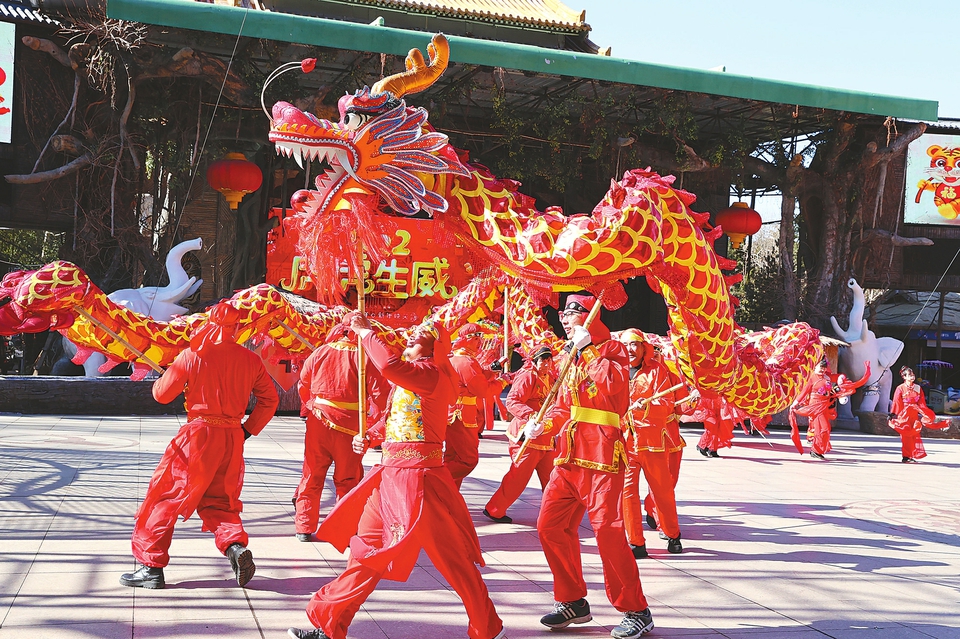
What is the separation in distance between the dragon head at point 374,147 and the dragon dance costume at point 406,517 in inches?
51.9

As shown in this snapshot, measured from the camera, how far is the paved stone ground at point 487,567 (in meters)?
4.34

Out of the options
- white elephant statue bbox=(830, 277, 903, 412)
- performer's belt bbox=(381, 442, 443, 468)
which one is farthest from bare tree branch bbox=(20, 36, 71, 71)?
white elephant statue bbox=(830, 277, 903, 412)

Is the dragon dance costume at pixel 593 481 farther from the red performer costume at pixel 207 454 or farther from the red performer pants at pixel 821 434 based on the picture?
the red performer pants at pixel 821 434

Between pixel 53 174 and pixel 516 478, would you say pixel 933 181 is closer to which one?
pixel 516 478

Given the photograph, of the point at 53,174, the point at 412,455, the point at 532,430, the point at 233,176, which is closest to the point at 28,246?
the point at 53,174

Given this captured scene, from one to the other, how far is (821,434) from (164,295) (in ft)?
32.4

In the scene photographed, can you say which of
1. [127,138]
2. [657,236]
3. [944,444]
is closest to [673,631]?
[657,236]

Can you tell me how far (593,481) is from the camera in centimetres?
459

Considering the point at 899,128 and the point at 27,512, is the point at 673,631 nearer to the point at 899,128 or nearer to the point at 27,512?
the point at 27,512

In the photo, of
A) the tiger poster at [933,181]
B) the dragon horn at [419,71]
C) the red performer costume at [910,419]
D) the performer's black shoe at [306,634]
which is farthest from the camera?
the tiger poster at [933,181]

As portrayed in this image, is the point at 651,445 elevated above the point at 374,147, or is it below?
below

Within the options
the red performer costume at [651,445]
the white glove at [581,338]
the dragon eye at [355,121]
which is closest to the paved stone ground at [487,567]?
the red performer costume at [651,445]

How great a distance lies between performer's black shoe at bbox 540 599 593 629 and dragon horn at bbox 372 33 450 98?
3153 mm

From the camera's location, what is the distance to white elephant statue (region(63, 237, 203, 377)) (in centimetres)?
1311
